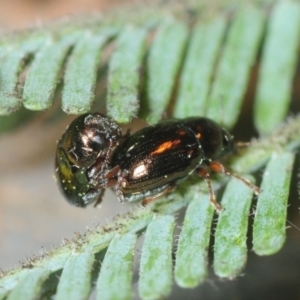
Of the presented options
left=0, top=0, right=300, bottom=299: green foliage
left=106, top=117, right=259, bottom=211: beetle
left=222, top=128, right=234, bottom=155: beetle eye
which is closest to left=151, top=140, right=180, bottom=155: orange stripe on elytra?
left=106, top=117, right=259, bottom=211: beetle

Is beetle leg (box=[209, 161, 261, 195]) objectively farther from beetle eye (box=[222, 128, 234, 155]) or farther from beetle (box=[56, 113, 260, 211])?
beetle eye (box=[222, 128, 234, 155])

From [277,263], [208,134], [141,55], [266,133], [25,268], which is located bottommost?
[277,263]

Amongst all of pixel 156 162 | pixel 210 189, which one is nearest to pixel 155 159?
pixel 156 162

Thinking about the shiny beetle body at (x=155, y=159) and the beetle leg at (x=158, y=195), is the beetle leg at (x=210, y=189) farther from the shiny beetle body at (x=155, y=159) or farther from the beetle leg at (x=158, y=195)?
the beetle leg at (x=158, y=195)

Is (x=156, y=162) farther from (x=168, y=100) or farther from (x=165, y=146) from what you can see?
(x=168, y=100)

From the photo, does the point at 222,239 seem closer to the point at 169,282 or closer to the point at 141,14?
the point at 169,282

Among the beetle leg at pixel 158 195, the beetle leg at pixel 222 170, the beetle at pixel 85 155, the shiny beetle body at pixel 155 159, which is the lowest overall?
the beetle leg at pixel 222 170

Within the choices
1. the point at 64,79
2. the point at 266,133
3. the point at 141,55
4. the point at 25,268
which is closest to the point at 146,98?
the point at 141,55

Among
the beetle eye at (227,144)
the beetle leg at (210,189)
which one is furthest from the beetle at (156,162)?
the beetle eye at (227,144)

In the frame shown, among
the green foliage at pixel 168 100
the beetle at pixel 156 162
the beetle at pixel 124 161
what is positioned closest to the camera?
the green foliage at pixel 168 100
